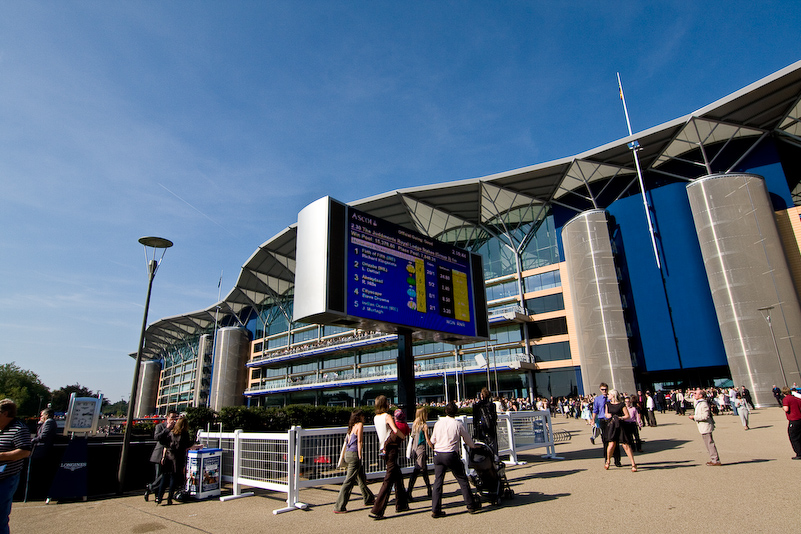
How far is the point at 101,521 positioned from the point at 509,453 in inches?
360

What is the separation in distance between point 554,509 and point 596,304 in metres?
35.9

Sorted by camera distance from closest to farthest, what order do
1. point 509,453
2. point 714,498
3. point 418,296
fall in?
point 714,498 → point 509,453 → point 418,296

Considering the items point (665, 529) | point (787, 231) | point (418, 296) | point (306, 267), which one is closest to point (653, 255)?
point (787, 231)

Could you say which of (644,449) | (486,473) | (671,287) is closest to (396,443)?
(486,473)

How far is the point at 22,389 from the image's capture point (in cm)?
7812

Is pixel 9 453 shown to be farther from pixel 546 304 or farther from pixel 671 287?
pixel 546 304

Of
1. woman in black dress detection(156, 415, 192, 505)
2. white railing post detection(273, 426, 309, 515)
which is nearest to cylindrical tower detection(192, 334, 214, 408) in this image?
woman in black dress detection(156, 415, 192, 505)

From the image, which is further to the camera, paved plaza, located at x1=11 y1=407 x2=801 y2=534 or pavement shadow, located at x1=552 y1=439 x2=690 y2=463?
pavement shadow, located at x1=552 y1=439 x2=690 y2=463

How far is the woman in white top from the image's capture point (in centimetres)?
644

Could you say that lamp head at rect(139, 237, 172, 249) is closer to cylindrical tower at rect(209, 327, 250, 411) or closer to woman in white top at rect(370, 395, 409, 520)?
woman in white top at rect(370, 395, 409, 520)

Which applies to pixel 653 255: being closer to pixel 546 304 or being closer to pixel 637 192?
pixel 637 192

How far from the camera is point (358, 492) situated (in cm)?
912

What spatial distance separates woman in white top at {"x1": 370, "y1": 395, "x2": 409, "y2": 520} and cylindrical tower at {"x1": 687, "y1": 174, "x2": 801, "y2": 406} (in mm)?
33154

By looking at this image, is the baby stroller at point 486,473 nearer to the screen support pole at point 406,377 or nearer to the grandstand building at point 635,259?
the screen support pole at point 406,377
